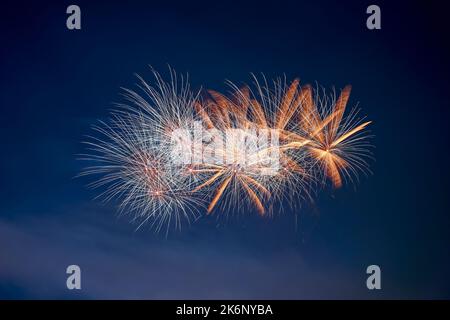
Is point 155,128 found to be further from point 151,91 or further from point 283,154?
point 283,154

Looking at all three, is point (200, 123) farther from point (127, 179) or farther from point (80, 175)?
point (80, 175)

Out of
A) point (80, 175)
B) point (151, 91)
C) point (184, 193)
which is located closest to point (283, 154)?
point (184, 193)
